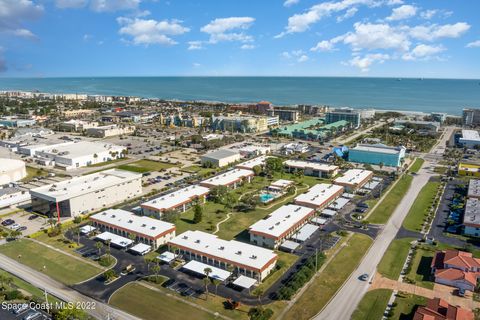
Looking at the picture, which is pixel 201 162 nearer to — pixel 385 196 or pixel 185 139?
pixel 185 139

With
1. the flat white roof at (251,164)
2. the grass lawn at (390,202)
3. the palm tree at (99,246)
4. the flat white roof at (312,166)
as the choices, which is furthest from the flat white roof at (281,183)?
the palm tree at (99,246)

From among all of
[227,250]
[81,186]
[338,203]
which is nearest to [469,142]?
[338,203]

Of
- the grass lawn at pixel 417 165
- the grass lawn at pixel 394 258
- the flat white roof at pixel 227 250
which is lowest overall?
the grass lawn at pixel 394 258

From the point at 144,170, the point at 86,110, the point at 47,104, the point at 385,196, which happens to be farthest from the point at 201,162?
the point at 47,104

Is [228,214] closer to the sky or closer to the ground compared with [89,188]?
closer to the ground

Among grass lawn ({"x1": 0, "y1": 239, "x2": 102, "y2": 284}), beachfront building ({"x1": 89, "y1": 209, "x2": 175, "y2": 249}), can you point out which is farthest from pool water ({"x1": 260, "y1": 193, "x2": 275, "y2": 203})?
grass lawn ({"x1": 0, "y1": 239, "x2": 102, "y2": 284})

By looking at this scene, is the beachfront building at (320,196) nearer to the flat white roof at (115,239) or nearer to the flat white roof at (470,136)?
the flat white roof at (115,239)

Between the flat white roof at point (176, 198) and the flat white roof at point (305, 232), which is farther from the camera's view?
the flat white roof at point (176, 198)
